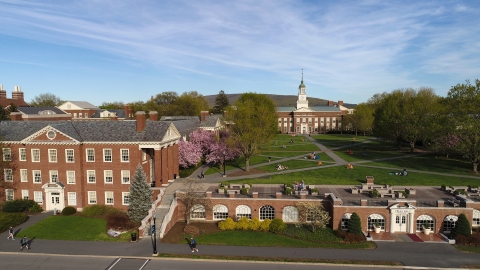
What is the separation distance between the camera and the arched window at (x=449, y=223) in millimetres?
30969

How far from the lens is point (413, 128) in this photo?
71812mm

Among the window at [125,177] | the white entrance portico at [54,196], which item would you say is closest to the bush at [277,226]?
the window at [125,177]

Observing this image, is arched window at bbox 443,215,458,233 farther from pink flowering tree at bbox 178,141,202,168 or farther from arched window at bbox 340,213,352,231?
pink flowering tree at bbox 178,141,202,168

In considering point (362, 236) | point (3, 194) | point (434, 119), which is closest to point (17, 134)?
point (3, 194)

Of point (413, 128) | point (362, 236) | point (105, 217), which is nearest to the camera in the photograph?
point (362, 236)

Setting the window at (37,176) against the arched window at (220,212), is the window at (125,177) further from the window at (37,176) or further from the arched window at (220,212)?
the arched window at (220,212)

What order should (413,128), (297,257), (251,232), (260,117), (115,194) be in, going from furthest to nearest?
(413,128) < (260,117) < (115,194) < (251,232) < (297,257)

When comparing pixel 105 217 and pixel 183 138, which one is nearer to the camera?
pixel 105 217

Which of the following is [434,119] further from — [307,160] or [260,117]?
[260,117]

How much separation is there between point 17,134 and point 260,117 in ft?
110

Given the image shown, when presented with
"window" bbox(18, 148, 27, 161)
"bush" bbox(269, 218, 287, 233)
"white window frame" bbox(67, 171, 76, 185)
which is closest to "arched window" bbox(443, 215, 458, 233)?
"bush" bbox(269, 218, 287, 233)

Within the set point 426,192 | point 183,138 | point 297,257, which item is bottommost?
point 297,257

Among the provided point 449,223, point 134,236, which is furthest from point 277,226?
point 449,223

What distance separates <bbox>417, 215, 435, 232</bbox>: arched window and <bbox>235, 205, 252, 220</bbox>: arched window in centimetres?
1540
